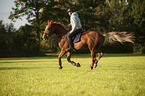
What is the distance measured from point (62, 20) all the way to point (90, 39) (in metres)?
30.7

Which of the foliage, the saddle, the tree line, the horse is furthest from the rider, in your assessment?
the foliage

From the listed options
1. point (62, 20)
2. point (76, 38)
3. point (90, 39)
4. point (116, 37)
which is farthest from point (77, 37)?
point (62, 20)

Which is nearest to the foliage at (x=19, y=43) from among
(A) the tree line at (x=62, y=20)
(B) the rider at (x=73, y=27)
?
(A) the tree line at (x=62, y=20)

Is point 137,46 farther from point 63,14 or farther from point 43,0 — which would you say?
point 43,0

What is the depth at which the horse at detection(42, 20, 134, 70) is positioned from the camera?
Answer: 8859 millimetres

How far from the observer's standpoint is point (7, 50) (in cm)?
3309

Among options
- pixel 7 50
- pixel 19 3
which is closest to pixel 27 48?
pixel 7 50

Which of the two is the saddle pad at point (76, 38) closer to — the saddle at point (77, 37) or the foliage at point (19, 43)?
the saddle at point (77, 37)

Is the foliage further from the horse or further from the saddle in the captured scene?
the saddle

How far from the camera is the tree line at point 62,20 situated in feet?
115

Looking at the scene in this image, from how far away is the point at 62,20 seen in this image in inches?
1524

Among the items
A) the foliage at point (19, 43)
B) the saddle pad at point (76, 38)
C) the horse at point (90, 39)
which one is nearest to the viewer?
the horse at point (90, 39)

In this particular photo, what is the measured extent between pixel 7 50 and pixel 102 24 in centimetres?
2637

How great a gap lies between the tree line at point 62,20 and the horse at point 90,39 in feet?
73.9
